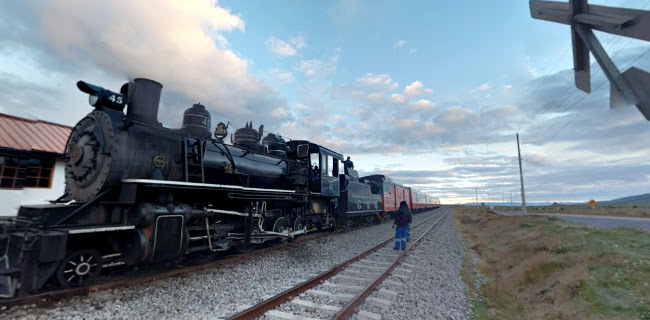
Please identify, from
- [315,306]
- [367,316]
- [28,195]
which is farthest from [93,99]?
[28,195]

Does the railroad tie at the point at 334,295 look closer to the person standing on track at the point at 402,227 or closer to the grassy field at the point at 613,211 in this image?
the person standing on track at the point at 402,227

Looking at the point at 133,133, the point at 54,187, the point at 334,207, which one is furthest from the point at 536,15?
the point at 54,187

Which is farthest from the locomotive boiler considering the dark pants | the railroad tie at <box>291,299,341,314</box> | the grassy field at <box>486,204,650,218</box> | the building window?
the grassy field at <box>486,204,650,218</box>

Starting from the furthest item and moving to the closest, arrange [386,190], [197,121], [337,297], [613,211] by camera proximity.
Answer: [613,211] < [386,190] < [197,121] < [337,297]

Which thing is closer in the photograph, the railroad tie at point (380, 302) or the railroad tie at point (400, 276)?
the railroad tie at point (380, 302)

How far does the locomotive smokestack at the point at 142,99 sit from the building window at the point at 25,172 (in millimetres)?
8400

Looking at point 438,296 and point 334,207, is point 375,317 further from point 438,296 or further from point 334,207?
point 334,207

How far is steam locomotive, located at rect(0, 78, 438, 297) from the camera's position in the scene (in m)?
4.37

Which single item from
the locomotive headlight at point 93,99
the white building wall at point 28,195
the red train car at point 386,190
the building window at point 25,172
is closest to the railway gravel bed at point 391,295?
the locomotive headlight at point 93,99

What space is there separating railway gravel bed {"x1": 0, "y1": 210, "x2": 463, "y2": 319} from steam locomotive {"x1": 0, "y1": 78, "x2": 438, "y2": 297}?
44cm

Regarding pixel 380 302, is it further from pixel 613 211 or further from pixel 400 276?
pixel 613 211

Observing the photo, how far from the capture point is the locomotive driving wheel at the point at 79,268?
463 cm

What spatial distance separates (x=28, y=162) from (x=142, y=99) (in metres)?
8.82

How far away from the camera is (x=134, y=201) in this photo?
17.0 feet
